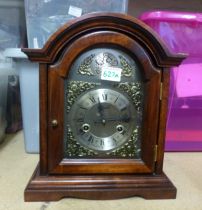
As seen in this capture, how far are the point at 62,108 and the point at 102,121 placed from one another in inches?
3.6

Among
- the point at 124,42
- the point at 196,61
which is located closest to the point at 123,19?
the point at 124,42

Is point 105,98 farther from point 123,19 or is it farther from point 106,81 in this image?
point 123,19

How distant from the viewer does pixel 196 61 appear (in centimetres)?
83

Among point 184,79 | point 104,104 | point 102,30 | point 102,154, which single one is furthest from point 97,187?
point 184,79

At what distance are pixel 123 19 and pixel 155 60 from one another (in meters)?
0.11

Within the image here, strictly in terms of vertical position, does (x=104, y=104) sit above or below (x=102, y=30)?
below

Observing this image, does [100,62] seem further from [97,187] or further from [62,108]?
[97,187]

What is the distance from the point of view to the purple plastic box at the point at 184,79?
2.53ft

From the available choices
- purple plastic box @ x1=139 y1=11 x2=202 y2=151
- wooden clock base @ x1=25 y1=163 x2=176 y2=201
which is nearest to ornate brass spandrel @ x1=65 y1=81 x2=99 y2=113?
wooden clock base @ x1=25 y1=163 x2=176 y2=201

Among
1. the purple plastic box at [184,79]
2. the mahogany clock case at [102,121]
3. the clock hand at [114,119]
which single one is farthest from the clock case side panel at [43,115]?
the purple plastic box at [184,79]

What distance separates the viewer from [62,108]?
1.85ft

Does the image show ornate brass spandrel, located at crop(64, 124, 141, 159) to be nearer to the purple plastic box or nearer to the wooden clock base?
the wooden clock base

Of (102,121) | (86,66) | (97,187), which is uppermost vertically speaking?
(86,66)

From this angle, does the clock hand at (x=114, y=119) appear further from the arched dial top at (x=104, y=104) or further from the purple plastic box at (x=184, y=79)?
the purple plastic box at (x=184, y=79)
